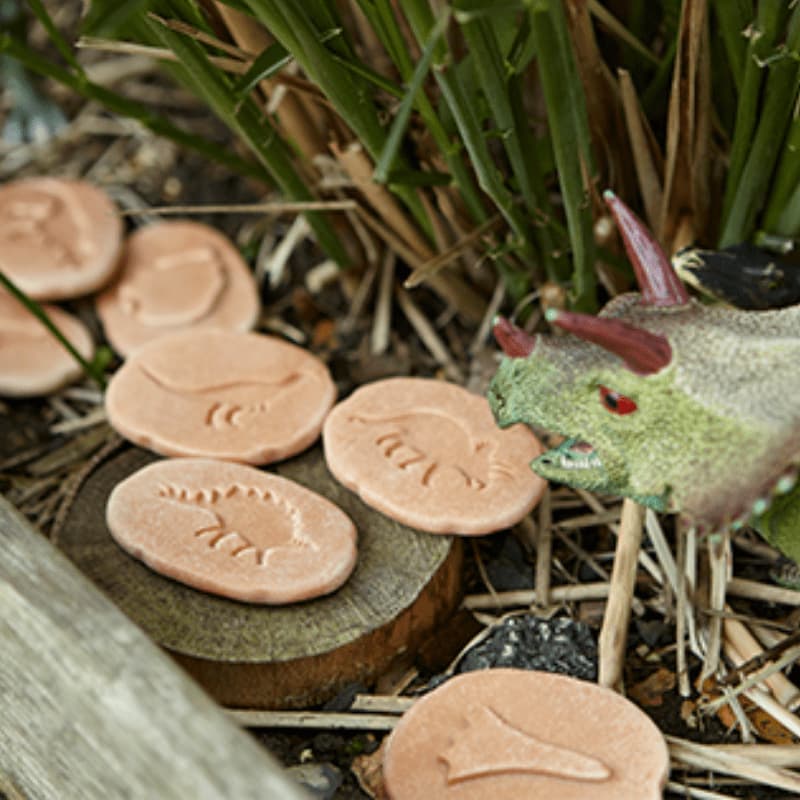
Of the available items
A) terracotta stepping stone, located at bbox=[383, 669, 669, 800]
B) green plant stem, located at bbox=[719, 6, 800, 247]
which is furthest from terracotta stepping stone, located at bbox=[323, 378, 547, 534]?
green plant stem, located at bbox=[719, 6, 800, 247]

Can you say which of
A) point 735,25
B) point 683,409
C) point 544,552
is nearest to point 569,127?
point 735,25

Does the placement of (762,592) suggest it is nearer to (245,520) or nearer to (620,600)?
(620,600)

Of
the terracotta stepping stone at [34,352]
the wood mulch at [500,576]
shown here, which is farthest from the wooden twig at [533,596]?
the terracotta stepping stone at [34,352]

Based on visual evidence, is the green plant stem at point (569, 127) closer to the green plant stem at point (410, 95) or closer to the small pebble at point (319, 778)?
the green plant stem at point (410, 95)

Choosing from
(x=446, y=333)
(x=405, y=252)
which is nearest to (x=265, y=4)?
(x=405, y=252)

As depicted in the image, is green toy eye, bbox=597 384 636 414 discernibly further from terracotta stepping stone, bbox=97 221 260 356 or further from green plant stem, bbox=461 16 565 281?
terracotta stepping stone, bbox=97 221 260 356

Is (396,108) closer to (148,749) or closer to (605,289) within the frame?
(605,289)
